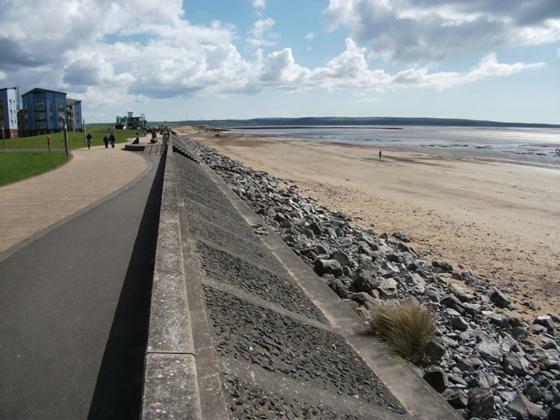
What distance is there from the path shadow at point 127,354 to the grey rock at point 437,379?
2802 mm

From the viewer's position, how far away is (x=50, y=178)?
17.9 m

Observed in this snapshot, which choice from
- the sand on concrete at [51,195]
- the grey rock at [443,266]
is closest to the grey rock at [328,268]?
the grey rock at [443,266]

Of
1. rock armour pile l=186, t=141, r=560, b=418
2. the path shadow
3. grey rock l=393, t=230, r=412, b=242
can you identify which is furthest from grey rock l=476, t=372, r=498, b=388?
grey rock l=393, t=230, r=412, b=242

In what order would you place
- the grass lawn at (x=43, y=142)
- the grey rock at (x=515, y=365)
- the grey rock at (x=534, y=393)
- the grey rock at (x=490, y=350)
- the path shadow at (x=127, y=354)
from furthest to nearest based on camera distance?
the grass lawn at (x=43, y=142) → the grey rock at (x=490, y=350) → the grey rock at (x=515, y=365) → the grey rock at (x=534, y=393) → the path shadow at (x=127, y=354)

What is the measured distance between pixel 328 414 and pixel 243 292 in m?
2.01

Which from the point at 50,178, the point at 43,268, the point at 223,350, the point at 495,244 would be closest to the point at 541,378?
the point at 223,350

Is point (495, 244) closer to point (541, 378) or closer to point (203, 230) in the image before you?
point (541, 378)

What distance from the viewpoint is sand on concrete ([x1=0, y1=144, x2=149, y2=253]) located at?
911cm

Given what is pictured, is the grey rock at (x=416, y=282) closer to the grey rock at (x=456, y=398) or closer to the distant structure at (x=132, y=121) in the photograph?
the grey rock at (x=456, y=398)

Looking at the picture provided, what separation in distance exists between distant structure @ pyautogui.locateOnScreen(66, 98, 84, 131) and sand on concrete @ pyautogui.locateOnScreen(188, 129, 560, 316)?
Result: 7577 centimetres

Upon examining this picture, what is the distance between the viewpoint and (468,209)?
62.3 ft

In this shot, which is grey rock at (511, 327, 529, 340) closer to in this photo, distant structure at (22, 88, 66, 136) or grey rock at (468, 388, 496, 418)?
grey rock at (468, 388, 496, 418)

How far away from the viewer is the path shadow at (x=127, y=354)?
125 inches

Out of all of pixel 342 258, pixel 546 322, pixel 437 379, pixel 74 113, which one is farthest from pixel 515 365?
pixel 74 113
